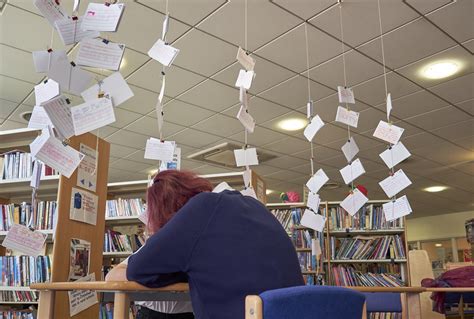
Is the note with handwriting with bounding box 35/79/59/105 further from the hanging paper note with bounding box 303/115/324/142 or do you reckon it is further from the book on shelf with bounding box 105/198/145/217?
the book on shelf with bounding box 105/198/145/217

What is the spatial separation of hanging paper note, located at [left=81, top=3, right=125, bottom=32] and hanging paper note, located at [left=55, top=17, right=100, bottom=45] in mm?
21

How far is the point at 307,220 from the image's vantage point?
285 centimetres

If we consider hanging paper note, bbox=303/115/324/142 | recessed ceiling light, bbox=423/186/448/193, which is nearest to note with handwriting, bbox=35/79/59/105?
hanging paper note, bbox=303/115/324/142

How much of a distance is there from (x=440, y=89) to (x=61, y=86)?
3.78 meters

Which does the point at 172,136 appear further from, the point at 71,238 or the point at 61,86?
the point at 61,86

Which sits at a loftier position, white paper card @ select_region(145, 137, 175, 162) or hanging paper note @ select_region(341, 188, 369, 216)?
white paper card @ select_region(145, 137, 175, 162)

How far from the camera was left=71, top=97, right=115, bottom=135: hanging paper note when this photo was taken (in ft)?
5.50

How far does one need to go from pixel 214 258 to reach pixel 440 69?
3545 mm

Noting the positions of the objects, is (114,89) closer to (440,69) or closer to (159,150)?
(159,150)

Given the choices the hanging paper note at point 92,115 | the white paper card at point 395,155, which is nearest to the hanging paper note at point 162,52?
the hanging paper note at point 92,115

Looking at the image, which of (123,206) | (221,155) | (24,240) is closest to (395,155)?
(24,240)

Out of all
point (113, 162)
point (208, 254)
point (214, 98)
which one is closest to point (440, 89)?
point (214, 98)

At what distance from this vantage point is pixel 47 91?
1800 mm

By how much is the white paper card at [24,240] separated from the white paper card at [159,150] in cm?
60
